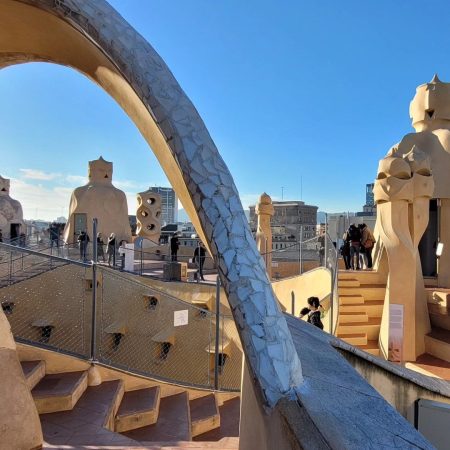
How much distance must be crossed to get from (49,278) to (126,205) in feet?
41.5

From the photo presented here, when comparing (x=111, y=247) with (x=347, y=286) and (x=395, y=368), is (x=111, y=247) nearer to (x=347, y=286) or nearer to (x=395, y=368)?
(x=347, y=286)

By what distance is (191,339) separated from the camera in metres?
10.2

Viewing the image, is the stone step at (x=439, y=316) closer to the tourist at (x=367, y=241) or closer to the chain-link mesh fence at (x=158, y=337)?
the tourist at (x=367, y=241)

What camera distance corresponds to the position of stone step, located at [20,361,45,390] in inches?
143

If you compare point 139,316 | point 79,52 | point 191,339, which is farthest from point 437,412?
point 139,316

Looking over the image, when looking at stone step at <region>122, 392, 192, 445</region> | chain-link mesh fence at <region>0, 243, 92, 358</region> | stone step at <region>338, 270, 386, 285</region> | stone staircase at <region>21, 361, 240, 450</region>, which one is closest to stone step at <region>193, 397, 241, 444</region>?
stone staircase at <region>21, 361, 240, 450</region>

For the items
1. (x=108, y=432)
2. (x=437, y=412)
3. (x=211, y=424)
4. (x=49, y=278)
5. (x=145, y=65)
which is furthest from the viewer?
(x=49, y=278)

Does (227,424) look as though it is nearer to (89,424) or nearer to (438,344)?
(89,424)

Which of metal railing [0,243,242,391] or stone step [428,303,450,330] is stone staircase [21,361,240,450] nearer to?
metal railing [0,243,242,391]

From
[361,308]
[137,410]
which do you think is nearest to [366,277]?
[361,308]

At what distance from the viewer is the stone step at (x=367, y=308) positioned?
7.91 m

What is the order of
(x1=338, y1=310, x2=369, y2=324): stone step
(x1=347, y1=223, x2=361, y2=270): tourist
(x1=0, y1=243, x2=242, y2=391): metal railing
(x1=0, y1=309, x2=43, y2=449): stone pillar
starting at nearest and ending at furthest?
(x1=0, y1=309, x2=43, y2=449): stone pillar, (x1=338, y1=310, x2=369, y2=324): stone step, (x1=0, y1=243, x2=242, y2=391): metal railing, (x1=347, y1=223, x2=361, y2=270): tourist

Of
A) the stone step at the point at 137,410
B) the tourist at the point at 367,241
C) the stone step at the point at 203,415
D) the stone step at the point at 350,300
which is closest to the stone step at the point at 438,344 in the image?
the stone step at the point at 350,300

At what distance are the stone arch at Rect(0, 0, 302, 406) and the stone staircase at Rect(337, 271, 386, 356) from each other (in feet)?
20.7
